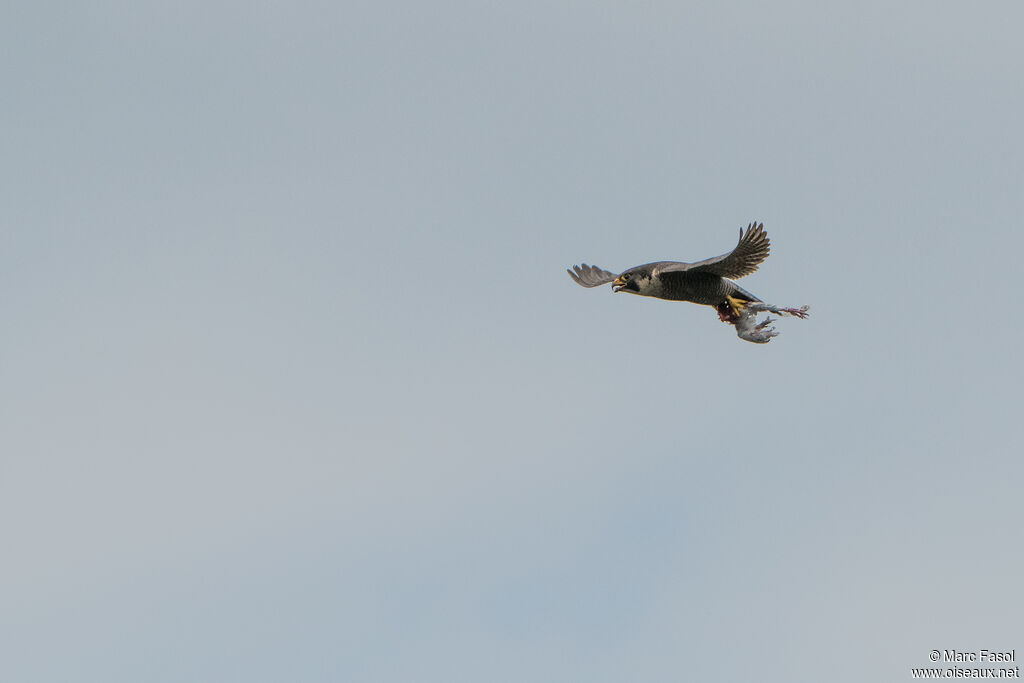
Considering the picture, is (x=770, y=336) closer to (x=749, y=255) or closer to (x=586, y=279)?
(x=749, y=255)

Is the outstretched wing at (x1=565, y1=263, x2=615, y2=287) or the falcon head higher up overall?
the outstretched wing at (x1=565, y1=263, x2=615, y2=287)

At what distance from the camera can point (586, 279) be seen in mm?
25047

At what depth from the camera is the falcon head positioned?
862 inches

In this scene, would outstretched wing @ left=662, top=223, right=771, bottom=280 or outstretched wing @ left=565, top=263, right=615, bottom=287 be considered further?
outstretched wing @ left=565, top=263, right=615, bottom=287

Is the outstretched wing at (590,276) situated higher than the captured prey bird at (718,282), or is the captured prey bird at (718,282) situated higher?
the outstretched wing at (590,276)

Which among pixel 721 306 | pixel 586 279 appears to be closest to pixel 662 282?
pixel 721 306

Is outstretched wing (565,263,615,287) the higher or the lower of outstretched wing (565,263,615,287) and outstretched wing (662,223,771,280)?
the higher

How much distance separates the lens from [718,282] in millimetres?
21656

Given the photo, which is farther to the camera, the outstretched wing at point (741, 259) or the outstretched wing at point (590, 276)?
the outstretched wing at point (590, 276)

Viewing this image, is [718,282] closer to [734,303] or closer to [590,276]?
[734,303]

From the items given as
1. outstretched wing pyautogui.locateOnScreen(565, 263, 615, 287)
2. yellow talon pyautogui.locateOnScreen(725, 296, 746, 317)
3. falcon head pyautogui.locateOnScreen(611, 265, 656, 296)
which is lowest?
yellow talon pyautogui.locateOnScreen(725, 296, 746, 317)

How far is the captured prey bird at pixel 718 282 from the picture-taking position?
2109 cm

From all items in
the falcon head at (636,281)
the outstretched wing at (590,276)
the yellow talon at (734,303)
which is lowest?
the yellow talon at (734,303)

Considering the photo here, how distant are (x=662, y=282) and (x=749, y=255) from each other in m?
1.36
